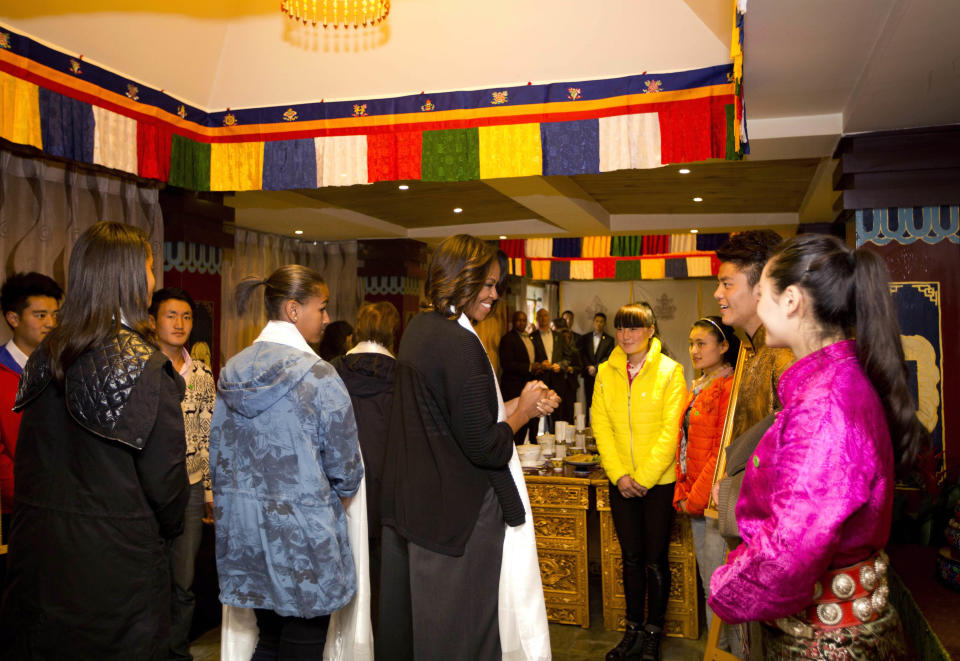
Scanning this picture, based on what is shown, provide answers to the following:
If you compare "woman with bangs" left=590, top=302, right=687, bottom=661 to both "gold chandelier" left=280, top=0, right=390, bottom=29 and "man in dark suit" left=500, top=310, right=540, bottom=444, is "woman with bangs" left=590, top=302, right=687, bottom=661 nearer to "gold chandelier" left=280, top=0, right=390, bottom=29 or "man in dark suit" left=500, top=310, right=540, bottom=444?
"gold chandelier" left=280, top=0, right=390, bottom=29

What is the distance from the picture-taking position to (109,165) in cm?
358

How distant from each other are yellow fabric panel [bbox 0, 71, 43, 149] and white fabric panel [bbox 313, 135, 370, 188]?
1.45 meters

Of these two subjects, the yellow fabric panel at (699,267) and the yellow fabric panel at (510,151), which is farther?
the yellow fabric panel at (699,267)

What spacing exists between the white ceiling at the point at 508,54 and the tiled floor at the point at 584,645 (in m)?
2.66

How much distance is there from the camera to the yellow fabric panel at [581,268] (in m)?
9.12

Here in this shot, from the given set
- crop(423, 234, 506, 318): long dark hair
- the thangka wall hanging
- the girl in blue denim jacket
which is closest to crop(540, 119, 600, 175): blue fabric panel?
the thangka wall hanging

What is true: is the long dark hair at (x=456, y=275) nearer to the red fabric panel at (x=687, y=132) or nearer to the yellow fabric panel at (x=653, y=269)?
the red fabric panel at (x=687, y=132)

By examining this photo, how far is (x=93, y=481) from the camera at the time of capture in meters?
1.61

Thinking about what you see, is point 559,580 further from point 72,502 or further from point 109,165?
point 109,165

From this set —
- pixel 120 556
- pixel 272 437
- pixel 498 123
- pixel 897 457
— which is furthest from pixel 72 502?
pixel 498 123

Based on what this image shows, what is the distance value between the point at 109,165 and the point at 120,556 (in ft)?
8.68

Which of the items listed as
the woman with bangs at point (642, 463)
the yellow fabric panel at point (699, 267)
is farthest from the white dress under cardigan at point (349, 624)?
the yellow fabric panel at point (699, 267)

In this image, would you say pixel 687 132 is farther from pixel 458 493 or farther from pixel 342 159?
pixel 458 493

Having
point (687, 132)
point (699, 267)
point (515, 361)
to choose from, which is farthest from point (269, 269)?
point (687, 132)
